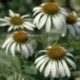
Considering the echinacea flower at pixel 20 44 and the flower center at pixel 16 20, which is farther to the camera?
the flower center at pixel 16 20

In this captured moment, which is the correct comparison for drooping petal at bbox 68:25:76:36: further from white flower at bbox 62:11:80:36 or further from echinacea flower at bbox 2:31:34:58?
echinacea flower at bbox 2:31:34:58

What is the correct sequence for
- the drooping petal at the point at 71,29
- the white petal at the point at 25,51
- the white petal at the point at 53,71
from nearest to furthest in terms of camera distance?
the white petal at the point at 53,71, the white petal at the point at 25,51, the drooping petal at the point at 71,29

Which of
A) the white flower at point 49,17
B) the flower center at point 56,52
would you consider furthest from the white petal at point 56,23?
the flower center at point 56,52

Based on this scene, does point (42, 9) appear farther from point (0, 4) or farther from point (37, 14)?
point (0, 4)

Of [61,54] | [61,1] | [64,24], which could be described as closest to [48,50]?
[61,54]

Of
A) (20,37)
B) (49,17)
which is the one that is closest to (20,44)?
(20,37)

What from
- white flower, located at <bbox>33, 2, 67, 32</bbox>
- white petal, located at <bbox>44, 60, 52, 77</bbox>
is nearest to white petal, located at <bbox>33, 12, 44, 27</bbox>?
white flower, located at <bbox>33, 2, 67, 32</bbox>

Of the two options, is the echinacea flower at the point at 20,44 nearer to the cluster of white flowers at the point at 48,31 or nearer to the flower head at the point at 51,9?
the cluster of white flowers at the point at 48,31
